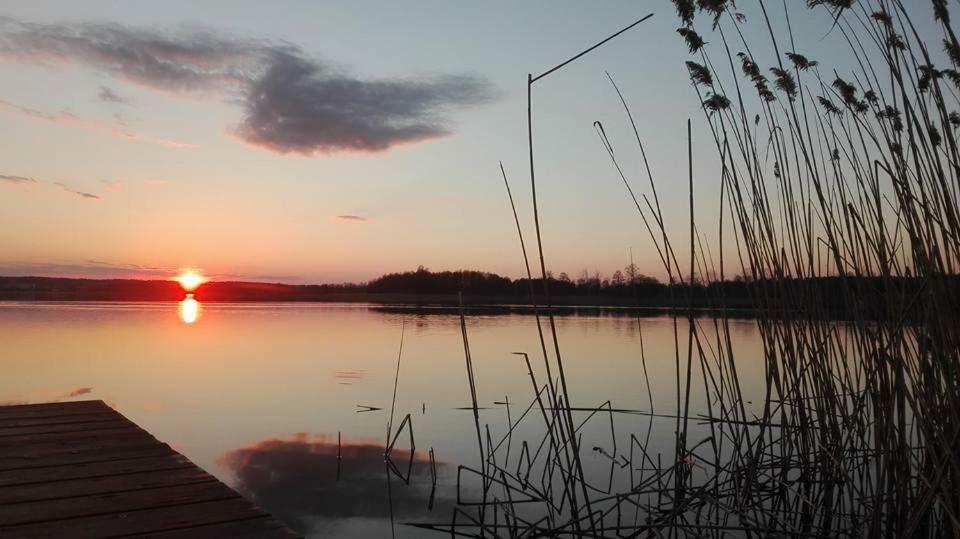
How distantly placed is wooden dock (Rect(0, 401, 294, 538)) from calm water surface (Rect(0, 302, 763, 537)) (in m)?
0.84

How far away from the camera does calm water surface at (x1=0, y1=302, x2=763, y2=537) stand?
13.6 feet

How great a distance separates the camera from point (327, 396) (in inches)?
306

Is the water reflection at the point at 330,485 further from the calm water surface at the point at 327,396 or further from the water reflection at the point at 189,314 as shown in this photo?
the water reflection at the point at 189,314

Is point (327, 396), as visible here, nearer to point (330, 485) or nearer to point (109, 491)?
point (330, 485)

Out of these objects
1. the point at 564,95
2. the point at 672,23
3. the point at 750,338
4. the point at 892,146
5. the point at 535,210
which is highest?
the point at 672,23

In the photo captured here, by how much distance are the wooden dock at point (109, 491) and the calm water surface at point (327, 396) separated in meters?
0.84

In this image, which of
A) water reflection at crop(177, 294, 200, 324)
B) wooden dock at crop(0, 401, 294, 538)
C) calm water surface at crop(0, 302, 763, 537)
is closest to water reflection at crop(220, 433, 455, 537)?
calm water surface at crop(0, 302, 763, 537)

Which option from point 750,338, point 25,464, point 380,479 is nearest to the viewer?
point 25,464

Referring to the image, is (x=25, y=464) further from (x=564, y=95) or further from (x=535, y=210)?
(x=564, y=95)

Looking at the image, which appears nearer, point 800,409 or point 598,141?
point 598,141

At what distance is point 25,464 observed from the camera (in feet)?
10.2

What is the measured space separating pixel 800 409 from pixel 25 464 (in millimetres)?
3320

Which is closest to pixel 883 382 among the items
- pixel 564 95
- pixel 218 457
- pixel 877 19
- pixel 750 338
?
pixel 877 19

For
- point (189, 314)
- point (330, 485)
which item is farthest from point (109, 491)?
Result: point (189, 314)
